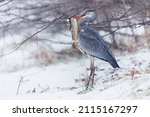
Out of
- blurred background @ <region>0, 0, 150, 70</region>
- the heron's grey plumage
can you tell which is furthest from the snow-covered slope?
the heron's grey plumage

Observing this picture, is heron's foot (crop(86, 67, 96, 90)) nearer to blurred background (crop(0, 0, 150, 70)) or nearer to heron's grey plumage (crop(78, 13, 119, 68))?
heron's grey plumage (crop(78, 13, 119, 68))

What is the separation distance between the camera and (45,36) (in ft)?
25.4

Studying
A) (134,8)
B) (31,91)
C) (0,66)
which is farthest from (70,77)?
(134,8)

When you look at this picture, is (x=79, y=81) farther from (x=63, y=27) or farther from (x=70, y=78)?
(x=63, y=27)

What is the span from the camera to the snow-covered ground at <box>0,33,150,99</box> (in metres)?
5.80

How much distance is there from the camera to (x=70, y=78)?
6918 mm

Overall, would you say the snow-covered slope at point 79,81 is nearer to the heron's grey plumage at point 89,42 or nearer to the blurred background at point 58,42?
the blurred background at point 58,42

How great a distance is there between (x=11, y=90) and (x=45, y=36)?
A: 130 centimetres

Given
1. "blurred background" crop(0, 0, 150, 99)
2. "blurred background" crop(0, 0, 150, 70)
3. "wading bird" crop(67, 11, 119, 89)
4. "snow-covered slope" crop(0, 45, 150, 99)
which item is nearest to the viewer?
"snow-covered slope" crop(0, 45, 150, 99)

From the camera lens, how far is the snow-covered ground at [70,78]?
228 inches

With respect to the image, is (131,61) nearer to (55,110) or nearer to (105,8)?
(105,8)

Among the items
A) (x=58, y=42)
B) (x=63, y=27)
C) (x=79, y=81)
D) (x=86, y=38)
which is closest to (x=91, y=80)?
(x=79, y=81)

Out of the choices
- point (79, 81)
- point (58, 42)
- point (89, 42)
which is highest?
point (89, 42)

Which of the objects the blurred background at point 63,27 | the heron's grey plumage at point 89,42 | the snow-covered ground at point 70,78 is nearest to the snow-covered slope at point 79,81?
the snow-covered ground at point 70,78
